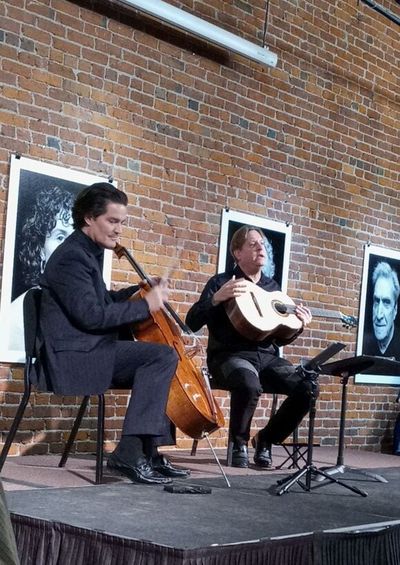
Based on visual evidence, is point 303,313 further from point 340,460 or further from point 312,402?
point 312,402

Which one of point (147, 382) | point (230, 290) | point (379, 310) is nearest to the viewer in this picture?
point (147, 382)

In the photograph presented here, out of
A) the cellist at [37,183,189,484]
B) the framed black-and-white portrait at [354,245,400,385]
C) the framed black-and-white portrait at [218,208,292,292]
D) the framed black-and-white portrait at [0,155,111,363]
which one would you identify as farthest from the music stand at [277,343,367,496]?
the framed black-and-white portrait at [354,245,400,385]

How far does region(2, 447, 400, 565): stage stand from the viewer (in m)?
2.57

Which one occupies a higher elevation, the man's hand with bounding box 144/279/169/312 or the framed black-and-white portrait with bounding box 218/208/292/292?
the framed black-and-white portrait with bounding box 218/208/292/292

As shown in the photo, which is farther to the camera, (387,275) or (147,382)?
(387,275)

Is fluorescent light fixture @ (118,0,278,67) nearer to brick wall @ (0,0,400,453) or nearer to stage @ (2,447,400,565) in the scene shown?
brick wall @ (0,0,400,453)

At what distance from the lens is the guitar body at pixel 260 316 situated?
4898mm

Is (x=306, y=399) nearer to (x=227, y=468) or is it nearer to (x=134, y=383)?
(x=227, y=468)

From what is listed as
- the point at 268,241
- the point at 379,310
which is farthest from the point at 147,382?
the point at 379,310

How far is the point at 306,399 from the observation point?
5027mm

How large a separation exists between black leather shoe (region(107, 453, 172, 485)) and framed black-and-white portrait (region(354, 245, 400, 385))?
14.0 ft

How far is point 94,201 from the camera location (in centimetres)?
393

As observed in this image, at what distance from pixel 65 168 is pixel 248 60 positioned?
2065mm

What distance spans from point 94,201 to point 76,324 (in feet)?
1.83
